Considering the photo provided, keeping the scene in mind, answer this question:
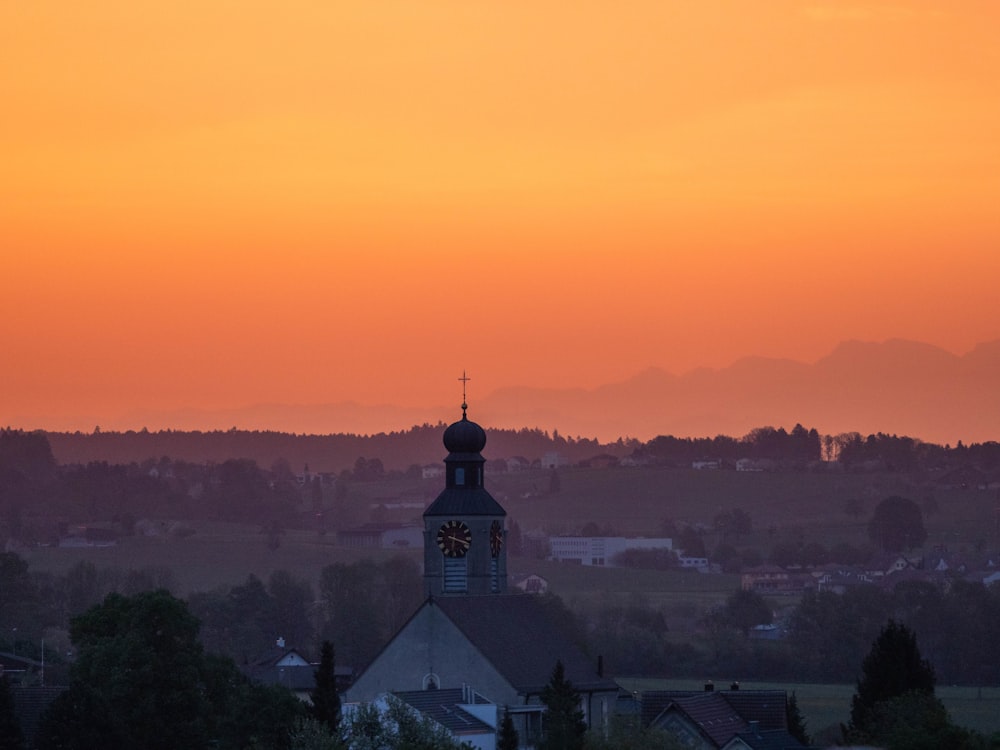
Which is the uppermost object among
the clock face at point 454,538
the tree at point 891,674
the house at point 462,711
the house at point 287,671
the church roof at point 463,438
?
the church roof at point 463,438

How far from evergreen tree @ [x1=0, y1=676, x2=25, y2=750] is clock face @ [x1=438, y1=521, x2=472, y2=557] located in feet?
66.2

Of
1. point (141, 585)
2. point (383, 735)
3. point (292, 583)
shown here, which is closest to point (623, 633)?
point (292, 583)

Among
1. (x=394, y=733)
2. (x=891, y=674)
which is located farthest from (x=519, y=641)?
(x=394, y=733)

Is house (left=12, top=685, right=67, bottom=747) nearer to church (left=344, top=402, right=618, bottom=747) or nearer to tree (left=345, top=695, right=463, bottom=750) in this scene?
church (left=344, top=402, right=618, bottom=747)

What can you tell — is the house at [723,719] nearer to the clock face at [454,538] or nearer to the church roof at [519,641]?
the church roof at [519,641]

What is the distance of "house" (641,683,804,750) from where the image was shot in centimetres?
7606

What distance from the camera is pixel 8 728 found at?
7219cm

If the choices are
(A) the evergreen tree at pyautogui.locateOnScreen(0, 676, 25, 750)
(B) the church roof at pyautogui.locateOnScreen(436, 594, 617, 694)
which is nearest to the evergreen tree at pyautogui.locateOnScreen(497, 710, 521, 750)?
(B) the church roof at pyautogui.locateOnScreen(436, 594, 617, 694)

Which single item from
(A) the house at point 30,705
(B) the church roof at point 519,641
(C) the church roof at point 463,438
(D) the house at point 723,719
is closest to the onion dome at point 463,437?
(C) the church roof at point 463,438

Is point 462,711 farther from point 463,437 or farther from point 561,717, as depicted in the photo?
point 463,437

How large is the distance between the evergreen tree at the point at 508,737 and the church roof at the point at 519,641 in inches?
267

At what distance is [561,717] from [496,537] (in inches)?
565

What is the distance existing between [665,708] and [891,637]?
9.54m

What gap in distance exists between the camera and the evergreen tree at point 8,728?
2832 inches
